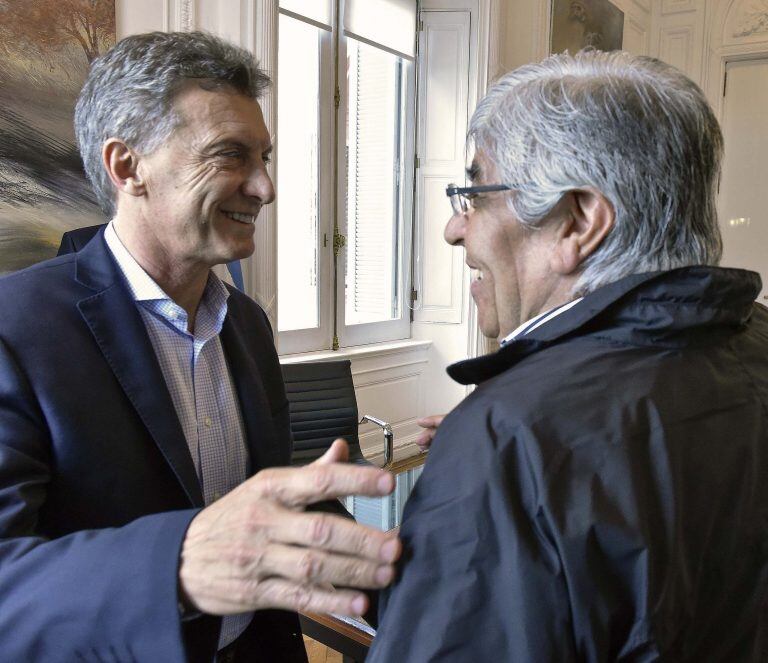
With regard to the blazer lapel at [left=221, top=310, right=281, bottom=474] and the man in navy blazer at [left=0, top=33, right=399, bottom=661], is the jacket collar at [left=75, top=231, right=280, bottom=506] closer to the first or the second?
the man in navy blazer at [left=0, top=33, right=399, bottom=661]

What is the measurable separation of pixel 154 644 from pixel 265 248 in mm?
3111

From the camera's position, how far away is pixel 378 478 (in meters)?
0.79

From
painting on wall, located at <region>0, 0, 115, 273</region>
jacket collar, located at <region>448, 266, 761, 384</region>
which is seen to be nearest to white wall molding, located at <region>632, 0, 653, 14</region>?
painting on wall, located at <region>0, 0, 115, 273</region>

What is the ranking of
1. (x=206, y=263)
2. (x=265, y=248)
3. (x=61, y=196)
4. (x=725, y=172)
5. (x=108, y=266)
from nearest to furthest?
(x=108, y=266)
(x=206, y=263)
(x=61, y=196)
(x=265, y=248)
(x=725, y=172)

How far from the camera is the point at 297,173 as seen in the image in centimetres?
448

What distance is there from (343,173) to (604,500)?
431cm

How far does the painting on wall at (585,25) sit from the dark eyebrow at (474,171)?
5168 mm

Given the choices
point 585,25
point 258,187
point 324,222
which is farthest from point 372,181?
point 258,187

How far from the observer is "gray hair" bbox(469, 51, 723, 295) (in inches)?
34.8

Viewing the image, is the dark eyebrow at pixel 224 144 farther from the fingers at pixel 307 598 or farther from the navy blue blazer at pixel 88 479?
the fingers at pixel 307 598

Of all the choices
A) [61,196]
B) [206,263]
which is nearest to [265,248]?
[61,196]

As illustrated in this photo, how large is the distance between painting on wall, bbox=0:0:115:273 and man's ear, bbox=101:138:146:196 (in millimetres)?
1616

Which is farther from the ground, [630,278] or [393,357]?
[630,278]

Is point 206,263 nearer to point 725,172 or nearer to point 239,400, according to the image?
point 239,400
